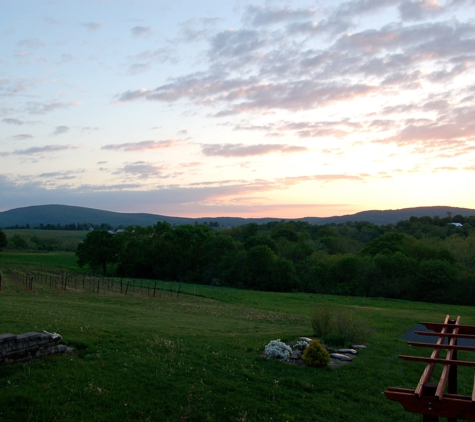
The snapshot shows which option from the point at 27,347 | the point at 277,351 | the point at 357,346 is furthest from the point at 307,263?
the point at 27,347

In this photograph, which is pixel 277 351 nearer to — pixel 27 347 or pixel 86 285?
pixel 27 347

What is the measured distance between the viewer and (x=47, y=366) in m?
9.44

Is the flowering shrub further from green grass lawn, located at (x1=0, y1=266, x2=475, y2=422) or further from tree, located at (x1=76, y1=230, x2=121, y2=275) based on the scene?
tree, located at (x1=76, y1=230, x2=121, y2=275)

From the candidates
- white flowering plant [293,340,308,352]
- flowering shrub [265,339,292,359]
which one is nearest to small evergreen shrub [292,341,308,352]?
white flowering plant [293,340,308,352]

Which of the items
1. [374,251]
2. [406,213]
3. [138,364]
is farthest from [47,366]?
[406,213]

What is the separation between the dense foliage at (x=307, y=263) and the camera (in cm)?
5434

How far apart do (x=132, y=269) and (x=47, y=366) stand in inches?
2782

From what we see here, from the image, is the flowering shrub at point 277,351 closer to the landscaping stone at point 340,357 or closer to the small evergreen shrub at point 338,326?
the landscaping stone at point 340,357

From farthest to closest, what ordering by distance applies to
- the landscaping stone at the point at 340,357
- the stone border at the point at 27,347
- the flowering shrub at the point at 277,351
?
1. the landscaping stone at the point at 340,357
2. the flowering shrub at the point at 277,351
3. the stone border at the point at 27,347

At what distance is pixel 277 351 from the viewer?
1250cm

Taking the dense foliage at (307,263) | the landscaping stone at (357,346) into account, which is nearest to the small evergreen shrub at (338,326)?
the landscaping stone at (357,346)

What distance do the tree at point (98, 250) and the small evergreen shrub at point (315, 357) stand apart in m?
66.6

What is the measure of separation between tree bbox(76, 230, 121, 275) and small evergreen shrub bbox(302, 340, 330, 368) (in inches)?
2624

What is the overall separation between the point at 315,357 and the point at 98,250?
67.1 meters
